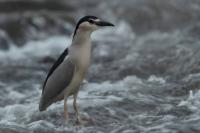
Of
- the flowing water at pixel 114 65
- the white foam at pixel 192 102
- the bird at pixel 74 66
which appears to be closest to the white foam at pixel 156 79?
the flowing water at pixel 114 65

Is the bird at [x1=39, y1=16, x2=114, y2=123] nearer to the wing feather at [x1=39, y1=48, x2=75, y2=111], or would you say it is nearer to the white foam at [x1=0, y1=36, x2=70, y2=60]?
the wing feather at [x1=39, y1=48, x2=75, y2=111]

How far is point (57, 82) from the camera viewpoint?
8.66 m

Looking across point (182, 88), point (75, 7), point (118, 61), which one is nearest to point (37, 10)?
point (75, 7)

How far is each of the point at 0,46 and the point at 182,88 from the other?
5.43 m

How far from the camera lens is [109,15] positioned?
16453mm

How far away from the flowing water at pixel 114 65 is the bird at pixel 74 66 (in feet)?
1.05

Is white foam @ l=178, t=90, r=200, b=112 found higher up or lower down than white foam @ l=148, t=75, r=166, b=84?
lower down

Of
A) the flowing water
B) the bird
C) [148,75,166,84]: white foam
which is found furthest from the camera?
[148,75,166,84]: white foam

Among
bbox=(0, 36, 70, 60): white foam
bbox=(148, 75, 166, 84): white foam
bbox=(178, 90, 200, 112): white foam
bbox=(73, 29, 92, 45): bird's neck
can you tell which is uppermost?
bbox=(0, 36, 70, 60): white foam

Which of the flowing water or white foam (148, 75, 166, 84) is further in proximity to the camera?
white foam (148, 75, 166, 84)

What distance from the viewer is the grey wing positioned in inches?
336

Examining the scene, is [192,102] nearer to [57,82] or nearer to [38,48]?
[57,82]

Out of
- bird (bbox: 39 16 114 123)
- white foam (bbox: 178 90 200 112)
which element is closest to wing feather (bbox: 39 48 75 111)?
bird (bbox: 39 16 114 123)

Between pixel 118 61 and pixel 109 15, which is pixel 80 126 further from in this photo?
pixel 109 15
